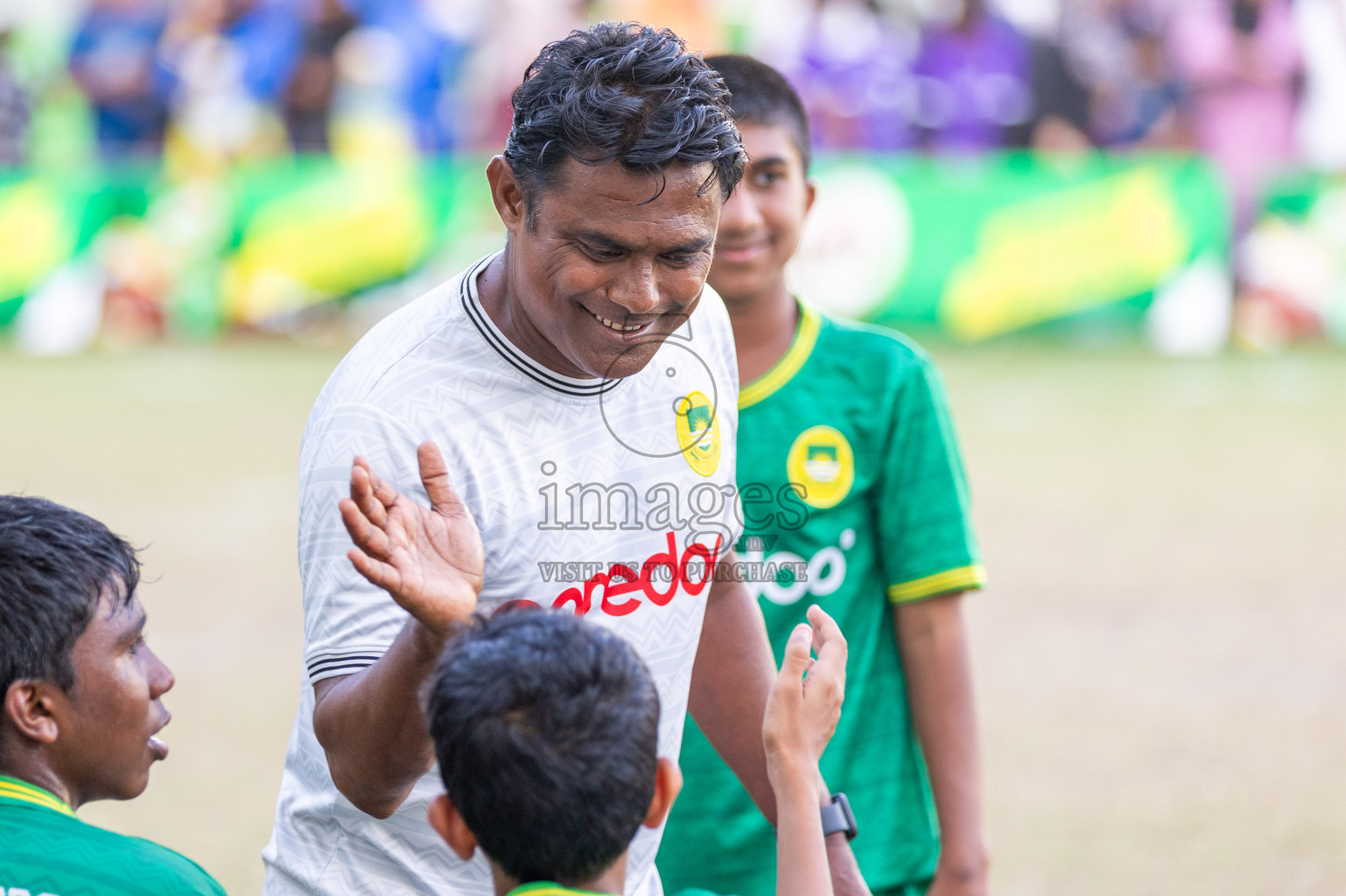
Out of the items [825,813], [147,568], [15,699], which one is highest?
[147,568]

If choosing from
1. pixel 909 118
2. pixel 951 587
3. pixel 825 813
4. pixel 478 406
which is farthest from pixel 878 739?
pixel 909 118

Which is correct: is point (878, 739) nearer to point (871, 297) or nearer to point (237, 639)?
point (237, 639)

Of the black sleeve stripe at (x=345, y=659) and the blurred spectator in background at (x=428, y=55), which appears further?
the blurred spectator in background at (x=428, y=55)

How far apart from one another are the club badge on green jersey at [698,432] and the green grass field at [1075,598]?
101 inches

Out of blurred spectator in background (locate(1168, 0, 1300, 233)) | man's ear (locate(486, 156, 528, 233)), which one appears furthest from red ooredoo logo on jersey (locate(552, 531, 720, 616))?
blurred spectator in background (locate(1168, 0, 1300, 233))

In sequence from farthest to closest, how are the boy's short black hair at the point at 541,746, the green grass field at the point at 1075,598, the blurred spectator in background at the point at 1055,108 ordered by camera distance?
the blurred spectator in background at the point at 1055,108
the green grass field at the point at 1075,598
the boy's short black hair at the point at 541,746

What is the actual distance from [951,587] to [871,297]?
12.3 metres

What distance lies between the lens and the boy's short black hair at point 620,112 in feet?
6.46

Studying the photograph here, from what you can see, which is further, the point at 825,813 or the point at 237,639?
the point at 237,639

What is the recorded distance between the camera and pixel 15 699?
2.01 meters

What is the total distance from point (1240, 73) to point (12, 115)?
13.8m

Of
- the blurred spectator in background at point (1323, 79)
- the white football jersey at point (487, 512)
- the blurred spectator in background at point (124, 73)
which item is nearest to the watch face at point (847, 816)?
the white football jersey at point (487, 512)

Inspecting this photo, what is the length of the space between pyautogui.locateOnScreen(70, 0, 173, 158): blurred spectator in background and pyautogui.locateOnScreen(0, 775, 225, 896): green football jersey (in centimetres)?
1583

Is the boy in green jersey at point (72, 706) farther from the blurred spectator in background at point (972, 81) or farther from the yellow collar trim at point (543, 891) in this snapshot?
the blurred spectator in background at point (972, 81)
